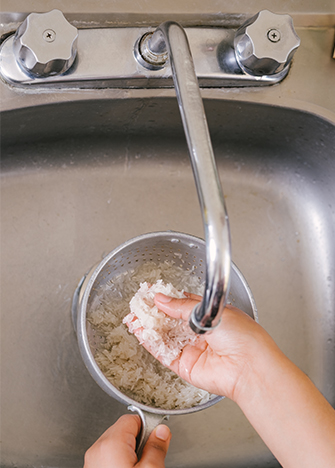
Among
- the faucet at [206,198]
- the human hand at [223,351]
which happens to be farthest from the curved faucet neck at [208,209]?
the human hand at [223,351]

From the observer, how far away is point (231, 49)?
0.65 meters

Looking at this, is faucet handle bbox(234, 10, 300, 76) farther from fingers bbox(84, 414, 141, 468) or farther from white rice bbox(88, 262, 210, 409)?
fingers bbox(84, 414, 141, 468)

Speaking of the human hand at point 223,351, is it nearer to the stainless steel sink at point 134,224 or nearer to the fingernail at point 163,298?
the fingernail at point 163,298

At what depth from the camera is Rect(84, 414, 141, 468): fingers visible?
0.52 meters

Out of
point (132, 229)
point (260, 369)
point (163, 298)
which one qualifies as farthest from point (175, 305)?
point (132, 229)

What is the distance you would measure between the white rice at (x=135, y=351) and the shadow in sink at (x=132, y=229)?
0.33 feet

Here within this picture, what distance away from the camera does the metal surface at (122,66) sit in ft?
1.98

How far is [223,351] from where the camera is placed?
1.81ft

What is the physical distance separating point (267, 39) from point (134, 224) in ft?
1.24

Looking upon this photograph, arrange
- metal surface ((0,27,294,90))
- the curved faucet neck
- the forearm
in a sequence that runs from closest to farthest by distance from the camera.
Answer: the curved faucet neck < the forearm < metal surface ((0,27,294,90))

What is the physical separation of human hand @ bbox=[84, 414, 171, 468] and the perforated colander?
0.04 ft

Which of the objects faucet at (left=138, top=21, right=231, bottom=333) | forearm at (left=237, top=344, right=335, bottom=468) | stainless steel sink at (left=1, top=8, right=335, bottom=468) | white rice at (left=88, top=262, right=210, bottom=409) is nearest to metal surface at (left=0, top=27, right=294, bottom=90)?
stainless steel sink at (left=1, top=8, right=335, bottom=468)

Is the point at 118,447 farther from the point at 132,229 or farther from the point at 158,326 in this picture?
the point at 132,229


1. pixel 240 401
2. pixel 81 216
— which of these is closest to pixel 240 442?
pixel 240 401
